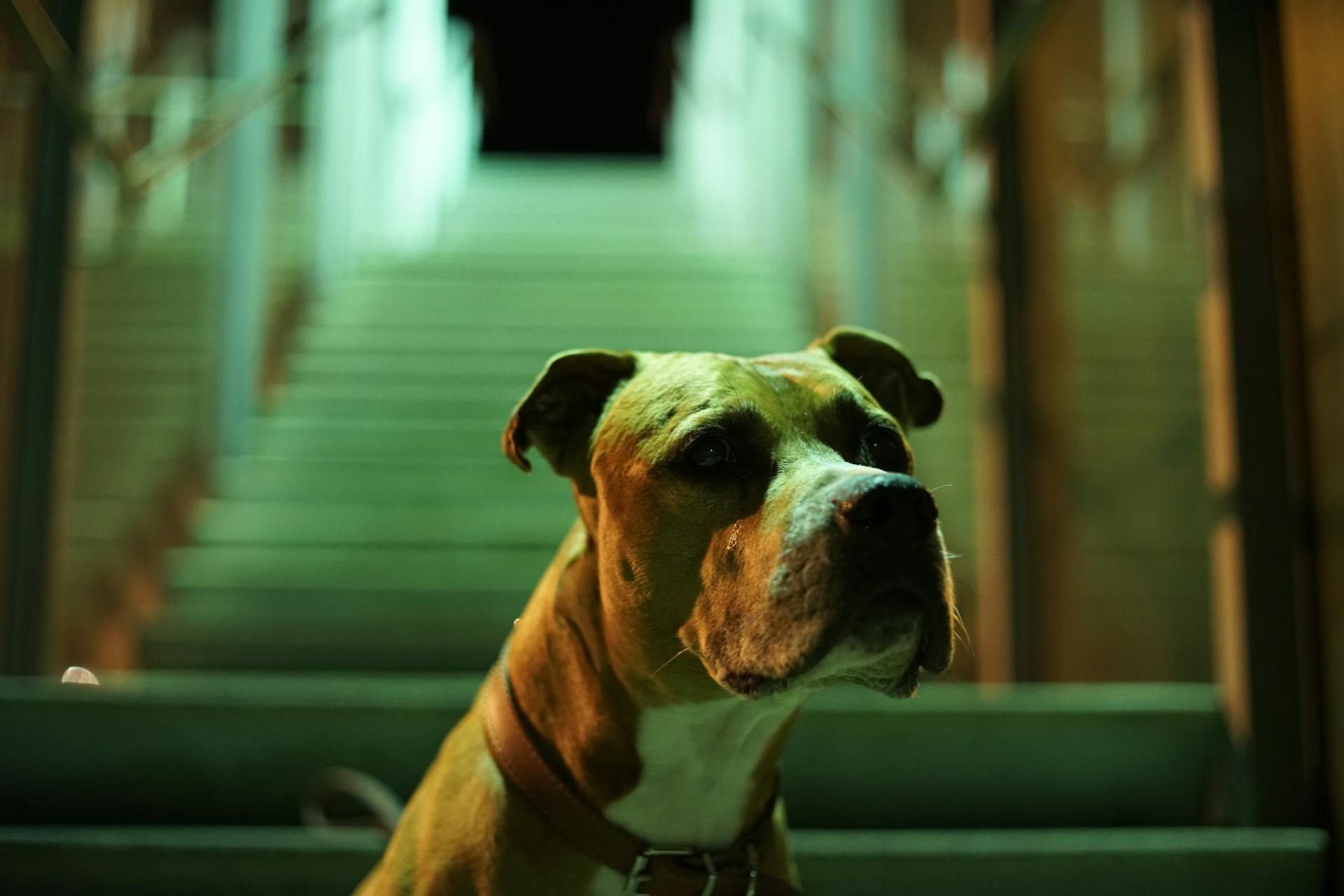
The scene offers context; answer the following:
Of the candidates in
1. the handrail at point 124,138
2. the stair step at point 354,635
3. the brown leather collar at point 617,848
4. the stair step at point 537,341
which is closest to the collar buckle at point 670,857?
the brown leather collar at point 617,848

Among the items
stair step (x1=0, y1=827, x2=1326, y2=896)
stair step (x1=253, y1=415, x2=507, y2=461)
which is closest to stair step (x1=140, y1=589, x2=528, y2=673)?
stair step (x1=253, y1=415, x2=507, y2=461)

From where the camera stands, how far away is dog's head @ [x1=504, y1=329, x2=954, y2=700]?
1.05 meters

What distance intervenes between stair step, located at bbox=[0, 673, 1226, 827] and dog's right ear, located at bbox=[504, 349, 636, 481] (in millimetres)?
721

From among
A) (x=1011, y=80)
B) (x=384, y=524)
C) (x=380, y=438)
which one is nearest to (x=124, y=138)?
(x=380, y=438)

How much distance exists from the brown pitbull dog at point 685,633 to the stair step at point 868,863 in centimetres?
33

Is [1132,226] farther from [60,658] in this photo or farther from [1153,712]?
[60,658]

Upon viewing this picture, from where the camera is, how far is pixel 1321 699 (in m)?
1.77

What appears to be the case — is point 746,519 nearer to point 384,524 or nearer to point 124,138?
point 384,524

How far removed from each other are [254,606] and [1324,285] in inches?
91.2

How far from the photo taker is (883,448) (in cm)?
128

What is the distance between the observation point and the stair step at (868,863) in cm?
162

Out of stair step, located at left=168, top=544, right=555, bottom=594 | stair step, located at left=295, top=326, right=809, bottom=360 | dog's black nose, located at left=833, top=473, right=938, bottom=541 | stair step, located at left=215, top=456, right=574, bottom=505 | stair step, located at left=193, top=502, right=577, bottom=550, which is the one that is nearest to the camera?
dog's black nose, located at left=833, top=473, right=938, bottom=541

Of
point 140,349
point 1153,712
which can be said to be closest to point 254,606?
point 140,349

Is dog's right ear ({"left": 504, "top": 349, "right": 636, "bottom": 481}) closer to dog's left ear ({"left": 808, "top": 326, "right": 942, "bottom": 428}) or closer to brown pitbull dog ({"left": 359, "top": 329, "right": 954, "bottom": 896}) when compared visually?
brown pitbull dog ({"left": 359, "top": 329, "right": 954, "bottom": 896})
